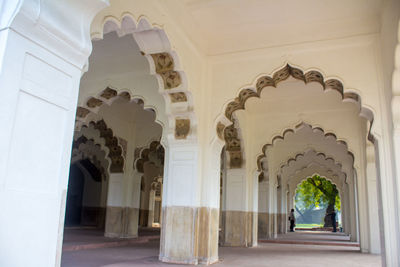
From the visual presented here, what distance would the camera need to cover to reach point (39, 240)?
8.37 feet

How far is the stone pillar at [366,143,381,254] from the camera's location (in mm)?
8789

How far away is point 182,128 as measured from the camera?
21.5ft

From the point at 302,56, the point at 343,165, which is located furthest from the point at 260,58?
the point at 343,165

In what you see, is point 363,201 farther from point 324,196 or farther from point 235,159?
point 324,196

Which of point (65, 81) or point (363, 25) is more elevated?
point (363, 25)

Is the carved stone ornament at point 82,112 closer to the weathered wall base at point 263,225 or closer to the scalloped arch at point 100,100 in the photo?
the scalloped arch at point 100,100

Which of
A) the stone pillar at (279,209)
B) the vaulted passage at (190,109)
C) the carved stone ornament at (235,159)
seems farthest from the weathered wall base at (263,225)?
the carved stone ornament at (235,159)

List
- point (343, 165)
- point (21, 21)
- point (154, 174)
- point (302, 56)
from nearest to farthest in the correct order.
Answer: point (21, 21) < point (302, 56) < point (343, 165) < point (154, 174)

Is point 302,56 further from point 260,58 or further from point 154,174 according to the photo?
point 154,174

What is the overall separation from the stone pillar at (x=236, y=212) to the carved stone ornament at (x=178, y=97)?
156 inches

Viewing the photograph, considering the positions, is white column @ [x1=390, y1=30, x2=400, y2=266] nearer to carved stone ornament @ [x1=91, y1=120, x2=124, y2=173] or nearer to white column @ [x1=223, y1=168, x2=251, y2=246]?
white column @ [x1=223, y1=168, x2=251, y2=246]

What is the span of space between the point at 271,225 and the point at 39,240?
40.7ft

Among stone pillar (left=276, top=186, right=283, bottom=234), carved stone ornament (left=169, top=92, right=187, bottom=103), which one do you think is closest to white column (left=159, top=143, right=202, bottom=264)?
carved stone ornament (left=169, top=92, right=187, bottom=103)

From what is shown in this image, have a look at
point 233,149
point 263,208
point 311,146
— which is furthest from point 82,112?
point 263,208
